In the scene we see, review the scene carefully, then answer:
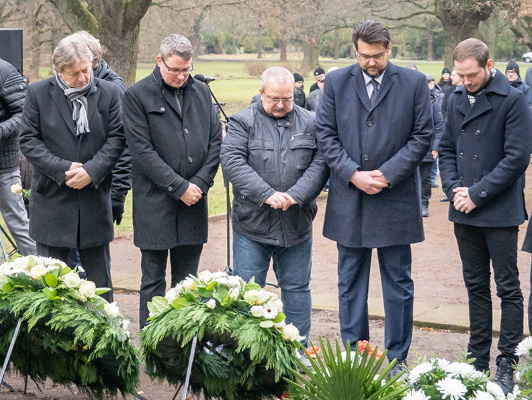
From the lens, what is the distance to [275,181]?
536cm

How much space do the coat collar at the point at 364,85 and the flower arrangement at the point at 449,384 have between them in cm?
208

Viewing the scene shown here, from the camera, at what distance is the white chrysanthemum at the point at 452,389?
3336 mm

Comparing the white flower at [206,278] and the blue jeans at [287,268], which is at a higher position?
the white flower at [206,278]

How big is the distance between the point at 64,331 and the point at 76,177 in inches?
51.5

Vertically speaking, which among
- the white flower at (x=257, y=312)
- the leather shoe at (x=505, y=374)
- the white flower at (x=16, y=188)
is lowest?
the leather shoe at (x=505, y=374)

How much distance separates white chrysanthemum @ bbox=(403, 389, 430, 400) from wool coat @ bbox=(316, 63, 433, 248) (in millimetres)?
1939

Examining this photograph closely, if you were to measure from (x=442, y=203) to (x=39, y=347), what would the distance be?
9.87m

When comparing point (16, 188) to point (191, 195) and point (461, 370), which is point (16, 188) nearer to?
point (191, 195)

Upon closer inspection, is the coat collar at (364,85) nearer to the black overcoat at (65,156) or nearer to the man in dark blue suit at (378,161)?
the man in dark blue suit at (378,161)

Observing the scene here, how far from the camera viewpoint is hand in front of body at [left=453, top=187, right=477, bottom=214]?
5164mm

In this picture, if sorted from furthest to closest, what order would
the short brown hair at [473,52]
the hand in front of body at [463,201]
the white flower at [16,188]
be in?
1. the white flower at [16,188]
2. the hand in front of body at [463,201]
3. the short brown hair at [473,52]

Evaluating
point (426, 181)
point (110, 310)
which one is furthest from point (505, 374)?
point (426, 181)

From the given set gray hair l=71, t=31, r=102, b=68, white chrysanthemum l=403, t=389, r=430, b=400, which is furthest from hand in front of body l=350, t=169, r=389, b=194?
gray hair l=71, t=31, r=102, b=68

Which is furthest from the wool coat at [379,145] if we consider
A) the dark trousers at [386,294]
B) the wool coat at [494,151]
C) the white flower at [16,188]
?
the white flower at [16,188]
